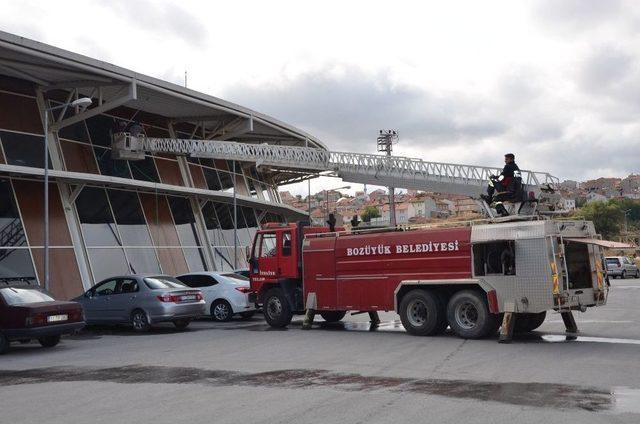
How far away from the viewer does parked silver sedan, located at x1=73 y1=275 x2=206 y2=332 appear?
54.6 feet

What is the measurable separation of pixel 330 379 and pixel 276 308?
8.30 metres

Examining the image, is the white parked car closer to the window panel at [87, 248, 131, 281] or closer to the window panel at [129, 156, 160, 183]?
the window panel at [87, 248, 131, 281]

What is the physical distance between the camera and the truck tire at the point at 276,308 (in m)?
17.1

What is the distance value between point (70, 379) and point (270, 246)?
8.47 m

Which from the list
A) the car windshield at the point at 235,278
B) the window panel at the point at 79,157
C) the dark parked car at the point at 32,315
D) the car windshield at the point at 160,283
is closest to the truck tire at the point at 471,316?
the car windshield at the point at 160,283

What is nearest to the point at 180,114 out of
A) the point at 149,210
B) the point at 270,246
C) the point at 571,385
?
the point at 149,210

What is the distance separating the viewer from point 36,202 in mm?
22078

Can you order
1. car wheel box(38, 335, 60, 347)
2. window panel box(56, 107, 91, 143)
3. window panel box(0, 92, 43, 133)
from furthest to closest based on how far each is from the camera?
window panel box(56, 107, 91, 143)
window panel box(0, 92, 43, 133)
car wheel box(38, 335, 60, 347)

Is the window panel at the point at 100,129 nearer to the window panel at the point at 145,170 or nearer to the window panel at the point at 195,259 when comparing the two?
the window panel at the point at 145,170

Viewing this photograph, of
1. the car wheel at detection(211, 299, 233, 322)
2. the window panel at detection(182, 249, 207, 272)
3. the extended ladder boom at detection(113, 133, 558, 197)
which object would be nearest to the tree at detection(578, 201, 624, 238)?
the extended ladder boom at detection(113, 133, 558, 197)

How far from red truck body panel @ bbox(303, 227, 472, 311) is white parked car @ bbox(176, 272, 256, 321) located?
11.0 ft

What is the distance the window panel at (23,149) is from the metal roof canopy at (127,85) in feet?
7.04

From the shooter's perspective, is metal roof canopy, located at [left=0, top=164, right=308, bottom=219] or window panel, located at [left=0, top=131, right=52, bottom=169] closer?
metal roof canopy, located at [left=0, top=164, right=308, bottom=219]

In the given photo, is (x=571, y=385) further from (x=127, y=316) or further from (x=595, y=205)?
(x=595, y=205)
